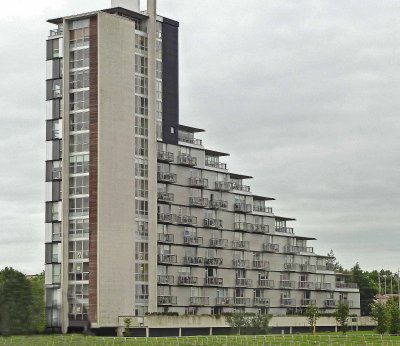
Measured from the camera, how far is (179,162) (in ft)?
482

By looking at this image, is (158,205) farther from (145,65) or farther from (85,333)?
(85,333)

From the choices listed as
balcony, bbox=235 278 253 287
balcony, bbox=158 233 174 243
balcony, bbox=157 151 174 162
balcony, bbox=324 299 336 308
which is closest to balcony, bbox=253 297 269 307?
balcony, bbox=235 278 253 287

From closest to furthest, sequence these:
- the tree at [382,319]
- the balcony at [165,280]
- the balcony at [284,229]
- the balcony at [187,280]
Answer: the balcony at [165,280], the balcony at [187,280], the tree at [382,319], the balcony at [284,229]

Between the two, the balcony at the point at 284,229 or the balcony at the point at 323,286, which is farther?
the balcony at the point at 323,286

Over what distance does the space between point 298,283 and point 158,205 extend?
44.6m

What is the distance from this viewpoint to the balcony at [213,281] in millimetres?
152000

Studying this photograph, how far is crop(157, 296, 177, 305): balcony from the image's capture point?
461 ft

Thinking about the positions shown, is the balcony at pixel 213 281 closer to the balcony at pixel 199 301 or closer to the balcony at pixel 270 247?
the balcony at pixel 199 301

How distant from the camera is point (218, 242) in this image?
15550cm

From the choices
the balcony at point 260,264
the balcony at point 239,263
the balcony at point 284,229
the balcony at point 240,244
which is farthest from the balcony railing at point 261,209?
the balcony at point 239,263

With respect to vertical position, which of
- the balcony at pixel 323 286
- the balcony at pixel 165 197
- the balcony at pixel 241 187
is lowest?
the balcony at pixel 323 286

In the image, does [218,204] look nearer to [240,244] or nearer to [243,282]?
[240,244]

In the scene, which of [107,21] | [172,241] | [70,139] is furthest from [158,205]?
[107,21]

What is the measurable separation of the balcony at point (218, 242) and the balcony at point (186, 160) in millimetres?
13916
